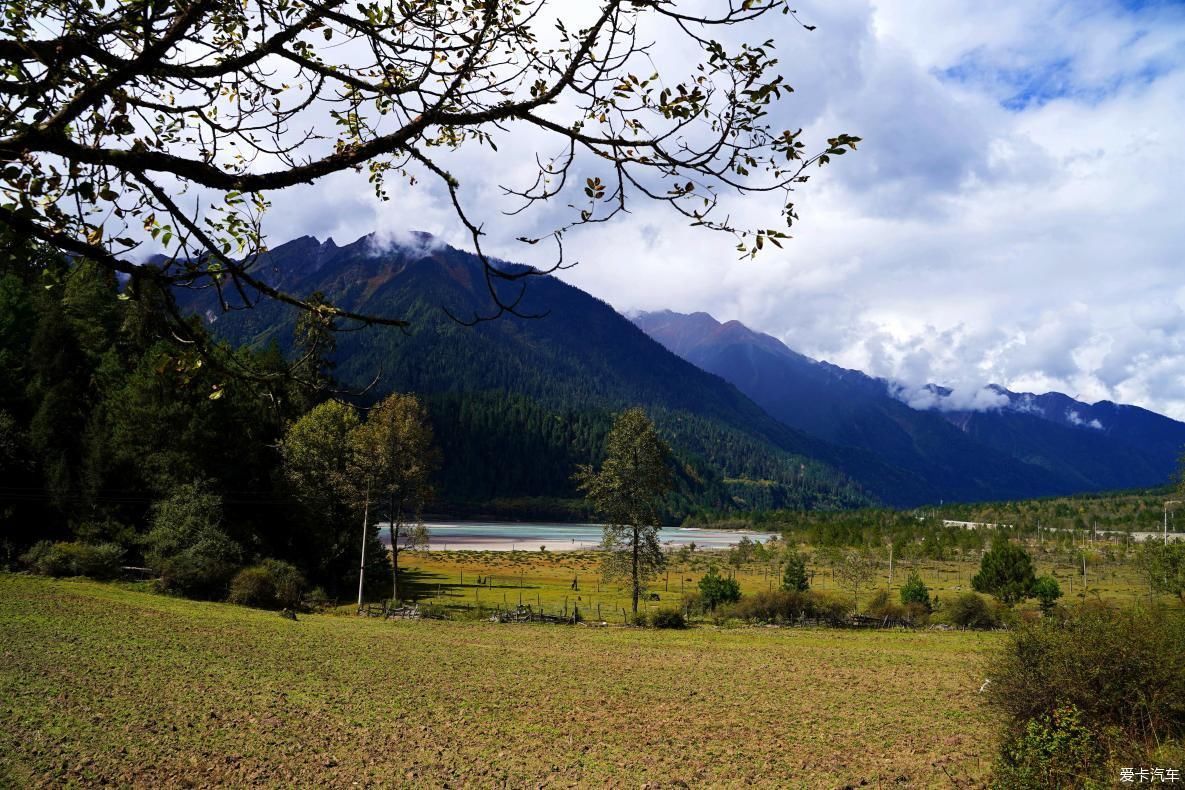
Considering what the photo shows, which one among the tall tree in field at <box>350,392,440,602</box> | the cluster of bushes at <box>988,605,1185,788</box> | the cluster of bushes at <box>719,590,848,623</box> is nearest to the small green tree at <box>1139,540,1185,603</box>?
the cluster of bushes at <box>719,590,848,623</box>

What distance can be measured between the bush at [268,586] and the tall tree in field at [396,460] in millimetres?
5070

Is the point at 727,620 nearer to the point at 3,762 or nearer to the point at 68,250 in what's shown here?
the point at 3,762

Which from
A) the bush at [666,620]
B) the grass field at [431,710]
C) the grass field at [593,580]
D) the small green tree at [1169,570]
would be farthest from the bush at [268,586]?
the small green tree at [1169,570]

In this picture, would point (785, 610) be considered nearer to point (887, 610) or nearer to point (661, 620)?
point (887, 610)

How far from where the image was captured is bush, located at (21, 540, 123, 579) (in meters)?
32.8

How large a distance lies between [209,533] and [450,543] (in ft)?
241

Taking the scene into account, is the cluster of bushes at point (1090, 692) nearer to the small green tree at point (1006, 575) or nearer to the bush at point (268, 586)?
the bush at point (268, 586)

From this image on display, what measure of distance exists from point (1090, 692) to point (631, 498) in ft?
97.0

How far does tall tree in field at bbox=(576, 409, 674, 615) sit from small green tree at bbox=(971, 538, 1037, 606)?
101 feet

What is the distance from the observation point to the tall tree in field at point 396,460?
38.1 metres

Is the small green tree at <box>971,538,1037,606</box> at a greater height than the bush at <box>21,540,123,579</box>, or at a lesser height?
lesser

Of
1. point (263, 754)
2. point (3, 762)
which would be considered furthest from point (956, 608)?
point (3, 762)

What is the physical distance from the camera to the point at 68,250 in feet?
10.1

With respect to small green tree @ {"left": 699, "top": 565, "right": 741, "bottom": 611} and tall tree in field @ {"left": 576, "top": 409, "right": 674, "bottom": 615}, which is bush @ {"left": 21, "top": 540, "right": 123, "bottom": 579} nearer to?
tall tree in field @ {"left": 576, "top": 409, "right": 674, "bottom": 615}
